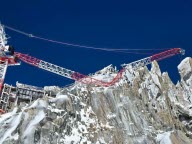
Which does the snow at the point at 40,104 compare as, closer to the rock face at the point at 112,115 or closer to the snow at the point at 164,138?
the rock face at the point at 112,115

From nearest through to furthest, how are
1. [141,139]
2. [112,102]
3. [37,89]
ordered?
[141,139] → [112,102] → [37,89]

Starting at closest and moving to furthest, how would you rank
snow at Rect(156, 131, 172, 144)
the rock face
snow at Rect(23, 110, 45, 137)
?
snow at Rect(23, 110, 45, 137) → the rock face → snow at Rect(156, 131, 172, 144)

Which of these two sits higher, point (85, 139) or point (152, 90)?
point (152, 90)

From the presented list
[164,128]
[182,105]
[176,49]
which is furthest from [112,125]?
[176,49]

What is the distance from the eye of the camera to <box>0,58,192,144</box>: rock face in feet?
318

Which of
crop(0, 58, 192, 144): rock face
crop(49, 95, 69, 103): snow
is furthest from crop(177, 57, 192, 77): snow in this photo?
crop(49, 95, 69, 103): snow

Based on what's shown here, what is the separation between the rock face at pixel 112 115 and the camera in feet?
318

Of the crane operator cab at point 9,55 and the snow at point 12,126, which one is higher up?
the crane operator cab at point 9,55

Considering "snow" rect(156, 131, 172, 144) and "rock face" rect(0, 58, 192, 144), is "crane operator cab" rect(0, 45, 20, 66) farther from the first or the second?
"snow" rect(156, 131, 172, 144)

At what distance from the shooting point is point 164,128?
120 metres

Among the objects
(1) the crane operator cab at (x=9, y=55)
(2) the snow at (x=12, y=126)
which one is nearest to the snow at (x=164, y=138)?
(2) the snow at (x=12, y=126)

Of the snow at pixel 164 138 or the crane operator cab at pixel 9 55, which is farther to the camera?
the crane operator cab at pixel 9 55

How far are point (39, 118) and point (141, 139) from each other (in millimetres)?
26216

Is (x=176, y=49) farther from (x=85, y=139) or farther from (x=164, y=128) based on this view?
(x=85, y=139)
